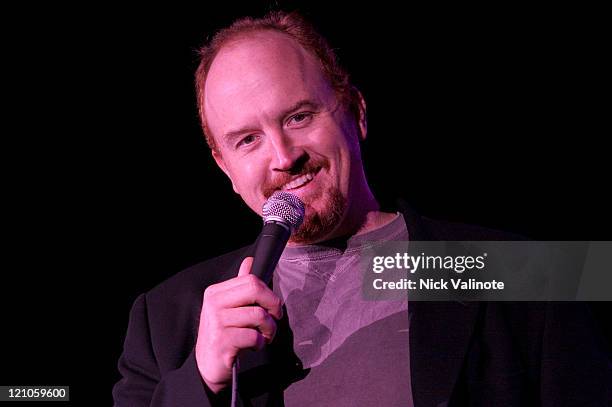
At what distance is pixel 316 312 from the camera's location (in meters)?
1.98

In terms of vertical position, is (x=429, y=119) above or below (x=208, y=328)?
above

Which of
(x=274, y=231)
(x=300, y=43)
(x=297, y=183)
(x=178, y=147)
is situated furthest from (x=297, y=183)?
(x=178, y=147)

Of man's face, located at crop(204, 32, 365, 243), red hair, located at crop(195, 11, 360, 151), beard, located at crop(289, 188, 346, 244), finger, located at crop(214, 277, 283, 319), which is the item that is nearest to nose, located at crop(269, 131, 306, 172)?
man's face, located at crop(204, 32, 365, 243)

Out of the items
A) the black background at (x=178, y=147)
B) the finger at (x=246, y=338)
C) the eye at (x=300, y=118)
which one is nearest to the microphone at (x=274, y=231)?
the finger at (x=246, y=338)

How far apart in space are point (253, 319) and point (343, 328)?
603mm

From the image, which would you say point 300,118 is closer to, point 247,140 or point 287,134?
point 287,134

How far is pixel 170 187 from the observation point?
2916 millimetres

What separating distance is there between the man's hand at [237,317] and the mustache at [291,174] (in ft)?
1.58

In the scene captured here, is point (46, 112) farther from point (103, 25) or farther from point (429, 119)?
point (429, 119)

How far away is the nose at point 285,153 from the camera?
1.90 m

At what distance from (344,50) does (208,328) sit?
5.07 ft

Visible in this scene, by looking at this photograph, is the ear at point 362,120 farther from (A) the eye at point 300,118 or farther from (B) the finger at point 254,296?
(B) the finger at point 254,296

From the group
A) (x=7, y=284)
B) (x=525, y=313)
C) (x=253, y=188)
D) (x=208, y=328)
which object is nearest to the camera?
(x=208, y=328)

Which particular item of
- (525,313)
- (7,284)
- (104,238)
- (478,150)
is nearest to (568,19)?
(478,150)
